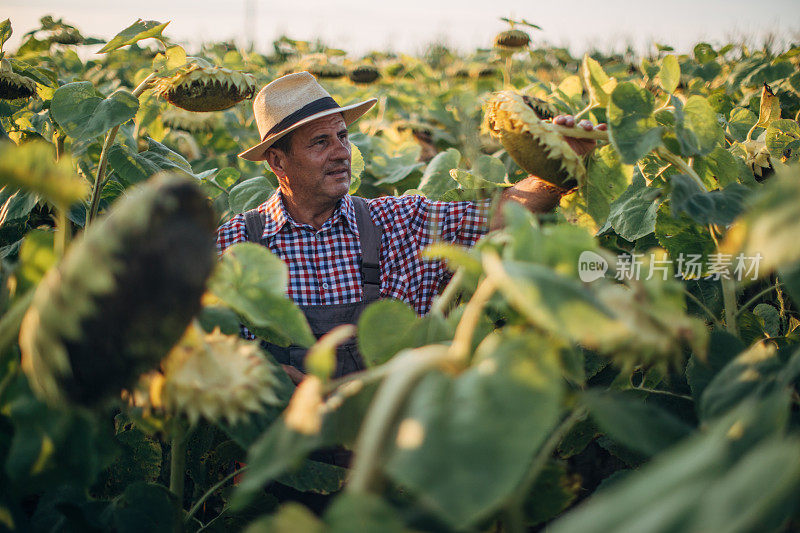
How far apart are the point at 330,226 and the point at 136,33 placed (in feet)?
2.64

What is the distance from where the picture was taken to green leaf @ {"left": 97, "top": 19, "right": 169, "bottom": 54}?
141 cm

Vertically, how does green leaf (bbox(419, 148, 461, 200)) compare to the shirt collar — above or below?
above

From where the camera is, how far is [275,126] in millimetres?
2109

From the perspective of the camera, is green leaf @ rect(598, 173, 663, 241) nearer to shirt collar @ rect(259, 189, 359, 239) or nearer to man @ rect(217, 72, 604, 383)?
man @ rect(217, 72, 604, 383)

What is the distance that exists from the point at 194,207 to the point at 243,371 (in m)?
0.19

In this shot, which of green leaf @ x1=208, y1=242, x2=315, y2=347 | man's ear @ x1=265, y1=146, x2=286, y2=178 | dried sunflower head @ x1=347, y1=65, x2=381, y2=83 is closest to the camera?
green leaf @ x1=208, y1=242, x2=315, y2=347

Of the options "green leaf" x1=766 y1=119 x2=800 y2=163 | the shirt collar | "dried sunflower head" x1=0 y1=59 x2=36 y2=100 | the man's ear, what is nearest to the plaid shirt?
the shirt collar

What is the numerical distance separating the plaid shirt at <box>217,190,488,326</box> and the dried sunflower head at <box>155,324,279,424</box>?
1.24m

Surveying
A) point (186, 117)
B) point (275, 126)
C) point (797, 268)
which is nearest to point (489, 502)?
point (797, 268)

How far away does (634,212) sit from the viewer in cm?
126

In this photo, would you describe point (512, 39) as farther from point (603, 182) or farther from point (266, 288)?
point (266, 288)

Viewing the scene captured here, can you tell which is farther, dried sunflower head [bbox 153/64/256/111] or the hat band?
the hat band

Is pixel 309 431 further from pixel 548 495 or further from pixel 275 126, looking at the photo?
pixel 275 126

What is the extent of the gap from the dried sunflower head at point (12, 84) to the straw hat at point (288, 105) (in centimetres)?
68
